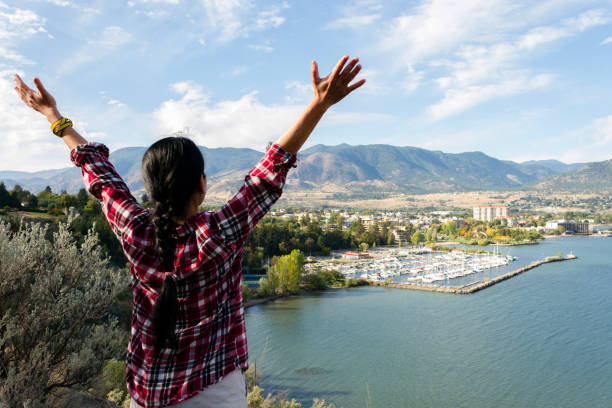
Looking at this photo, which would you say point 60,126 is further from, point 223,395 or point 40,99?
point 223,395

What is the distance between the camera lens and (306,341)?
12.3 meters

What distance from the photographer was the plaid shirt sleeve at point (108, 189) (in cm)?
57

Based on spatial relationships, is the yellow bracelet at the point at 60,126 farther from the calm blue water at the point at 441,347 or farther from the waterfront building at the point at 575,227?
the waterfront building at the point at 575,227

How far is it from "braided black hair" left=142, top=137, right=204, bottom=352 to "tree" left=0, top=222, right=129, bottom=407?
86.3 inches

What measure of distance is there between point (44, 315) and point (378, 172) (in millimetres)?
160488

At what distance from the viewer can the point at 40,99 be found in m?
0.74

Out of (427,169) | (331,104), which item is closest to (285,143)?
(331,104)

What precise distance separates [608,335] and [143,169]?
15.9 m

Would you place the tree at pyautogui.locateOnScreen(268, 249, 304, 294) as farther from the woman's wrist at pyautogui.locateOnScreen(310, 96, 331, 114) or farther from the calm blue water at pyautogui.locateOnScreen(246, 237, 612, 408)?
the woman's wrist at pyautogui.locateOnScreen(310, 96, 331, 114)

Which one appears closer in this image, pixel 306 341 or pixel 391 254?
pixel 306 341

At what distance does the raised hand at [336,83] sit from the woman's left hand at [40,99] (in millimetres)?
455

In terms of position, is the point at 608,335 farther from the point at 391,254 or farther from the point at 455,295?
the point at 391,254

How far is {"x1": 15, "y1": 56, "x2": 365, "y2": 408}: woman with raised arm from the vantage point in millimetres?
528

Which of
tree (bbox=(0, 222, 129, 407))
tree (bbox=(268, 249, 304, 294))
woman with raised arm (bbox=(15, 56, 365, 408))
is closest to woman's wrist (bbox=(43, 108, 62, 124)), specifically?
woman with raised arm (bbox=(15, 56, 365, 408))
